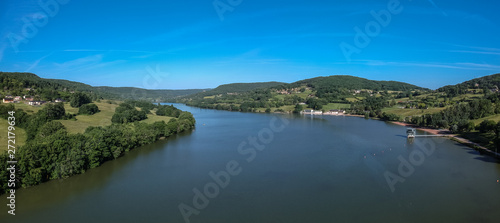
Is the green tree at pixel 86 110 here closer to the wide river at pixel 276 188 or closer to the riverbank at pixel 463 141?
the wide river at pixel 276 188

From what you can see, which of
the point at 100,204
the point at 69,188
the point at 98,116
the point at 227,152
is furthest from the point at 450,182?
the point at 98,116

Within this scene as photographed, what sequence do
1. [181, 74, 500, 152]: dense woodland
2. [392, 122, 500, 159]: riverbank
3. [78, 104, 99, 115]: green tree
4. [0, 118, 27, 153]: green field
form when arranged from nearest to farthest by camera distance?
[0, 118, 27, 153]: green field → [392, 122, 500, 159]: riverbank → [181, 74, 500, 152]: dense woodland → [78, 104, 99, 115]: green tree

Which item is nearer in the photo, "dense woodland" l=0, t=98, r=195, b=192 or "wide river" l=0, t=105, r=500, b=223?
"wide river" l=0, t=105, r=500, b=223

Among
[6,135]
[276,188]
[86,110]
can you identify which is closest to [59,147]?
[6,135]

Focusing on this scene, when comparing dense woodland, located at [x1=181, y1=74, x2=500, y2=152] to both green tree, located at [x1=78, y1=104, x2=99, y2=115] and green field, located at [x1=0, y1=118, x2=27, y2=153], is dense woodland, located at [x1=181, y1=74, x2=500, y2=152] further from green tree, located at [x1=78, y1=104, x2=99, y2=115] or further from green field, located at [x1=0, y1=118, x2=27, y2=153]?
green tree, located at [x1=78, y1=104, x2=99, y2=115]

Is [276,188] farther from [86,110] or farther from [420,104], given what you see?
[420,104]

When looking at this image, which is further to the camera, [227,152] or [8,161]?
[227,152]

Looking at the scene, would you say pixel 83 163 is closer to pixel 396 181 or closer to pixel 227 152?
pixel 227 152

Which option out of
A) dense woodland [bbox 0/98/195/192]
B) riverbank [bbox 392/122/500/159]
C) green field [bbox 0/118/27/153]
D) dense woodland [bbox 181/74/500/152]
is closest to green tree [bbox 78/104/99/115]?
dense woodland [bbox 0/98/195/192]
